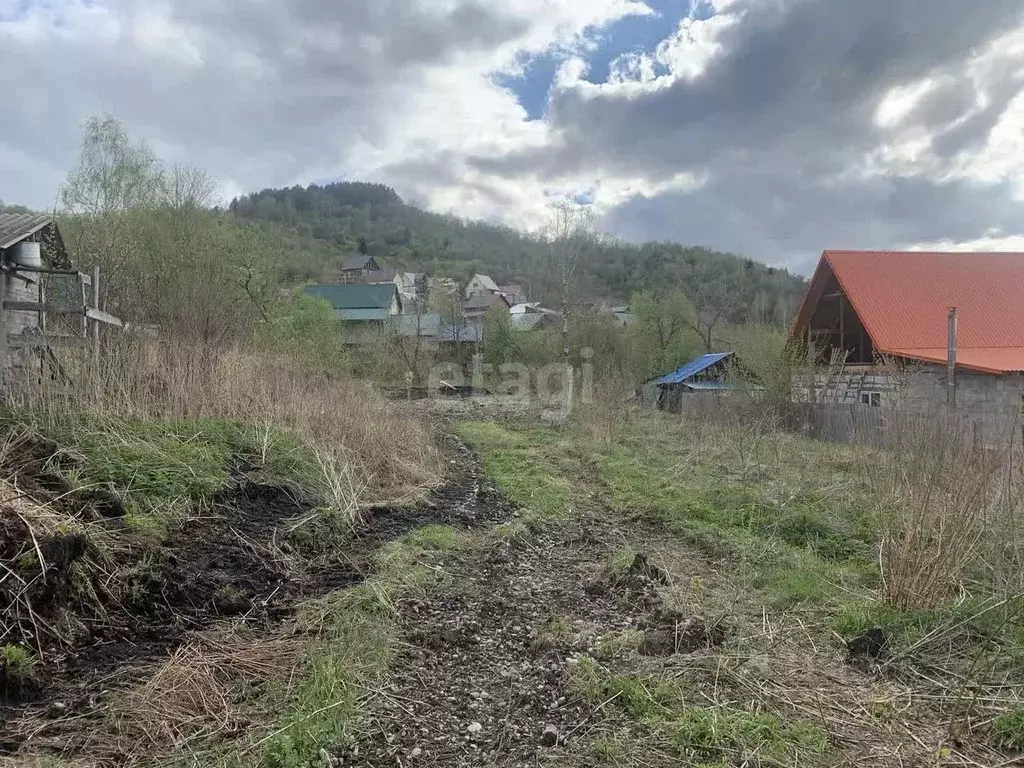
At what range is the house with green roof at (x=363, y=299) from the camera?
151ft

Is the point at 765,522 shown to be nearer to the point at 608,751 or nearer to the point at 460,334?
the point at 608,751

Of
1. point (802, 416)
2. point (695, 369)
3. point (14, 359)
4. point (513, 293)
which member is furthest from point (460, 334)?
point (513, 293)

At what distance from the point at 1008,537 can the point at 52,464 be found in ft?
25.6

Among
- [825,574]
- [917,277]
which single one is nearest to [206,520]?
[825,574]

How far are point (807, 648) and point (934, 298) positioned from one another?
19.6 m

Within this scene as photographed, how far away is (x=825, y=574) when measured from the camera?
553 centimetres

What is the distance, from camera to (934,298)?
1930 centimetres

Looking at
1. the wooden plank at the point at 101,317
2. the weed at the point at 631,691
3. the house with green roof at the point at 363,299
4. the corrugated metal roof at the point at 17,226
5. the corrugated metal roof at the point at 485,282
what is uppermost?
the corrugated metal roof at the point at 485,282

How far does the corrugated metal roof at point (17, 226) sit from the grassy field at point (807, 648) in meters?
11.0

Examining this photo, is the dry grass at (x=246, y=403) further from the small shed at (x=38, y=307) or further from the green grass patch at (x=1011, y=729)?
the green grass patch at (x=1011, y=729)

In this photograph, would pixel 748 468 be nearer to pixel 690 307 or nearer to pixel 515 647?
pixel 515 647

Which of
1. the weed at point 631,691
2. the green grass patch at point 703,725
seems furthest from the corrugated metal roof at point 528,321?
the green grass patch at point 703,725

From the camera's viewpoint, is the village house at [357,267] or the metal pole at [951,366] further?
the village house at [357,267]

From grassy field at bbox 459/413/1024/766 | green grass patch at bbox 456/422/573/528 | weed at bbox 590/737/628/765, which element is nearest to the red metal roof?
green grass patch at bbox 456/422/573/528
